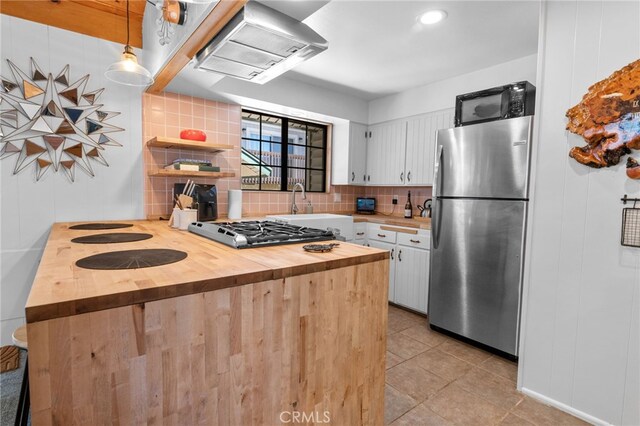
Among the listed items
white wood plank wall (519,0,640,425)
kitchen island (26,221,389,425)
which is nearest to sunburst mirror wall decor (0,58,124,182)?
kitchen island (26,221,389,425)

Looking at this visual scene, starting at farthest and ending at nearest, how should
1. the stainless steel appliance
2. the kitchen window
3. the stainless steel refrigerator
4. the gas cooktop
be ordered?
1. the kitchen window
2. the stainless steel appliance
3. the stainless steel refrigerator
4. the gas cooktop

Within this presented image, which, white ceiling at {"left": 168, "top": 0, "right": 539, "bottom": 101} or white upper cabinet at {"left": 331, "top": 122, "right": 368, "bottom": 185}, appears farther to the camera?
white upper cabinet at {"left": 331, "top": 122, "right": 368, "bottom": 185}

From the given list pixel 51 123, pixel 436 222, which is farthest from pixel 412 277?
pixel 51 123

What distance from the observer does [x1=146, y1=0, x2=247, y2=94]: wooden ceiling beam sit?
1393 mm

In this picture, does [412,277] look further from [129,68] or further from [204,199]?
[129,68]

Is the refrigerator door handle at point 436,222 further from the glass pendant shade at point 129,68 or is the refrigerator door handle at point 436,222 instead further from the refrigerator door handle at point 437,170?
the glass pendant shade at point 129,68

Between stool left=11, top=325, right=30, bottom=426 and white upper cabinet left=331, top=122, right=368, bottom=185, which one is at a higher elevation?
white upper cabinet left=331, top=122, right=368, bottom=185

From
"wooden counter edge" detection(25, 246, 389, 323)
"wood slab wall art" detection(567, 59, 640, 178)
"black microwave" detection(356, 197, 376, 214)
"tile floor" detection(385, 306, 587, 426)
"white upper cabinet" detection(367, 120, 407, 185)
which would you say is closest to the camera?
"wooden counter edge" detection(25, 246, 389, 323)

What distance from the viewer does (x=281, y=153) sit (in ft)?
12.6

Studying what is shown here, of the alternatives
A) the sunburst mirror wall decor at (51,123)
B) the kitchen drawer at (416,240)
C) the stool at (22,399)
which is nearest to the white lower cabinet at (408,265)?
the kitchen drawer at (416,240)

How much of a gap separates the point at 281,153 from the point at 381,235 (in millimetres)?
1554

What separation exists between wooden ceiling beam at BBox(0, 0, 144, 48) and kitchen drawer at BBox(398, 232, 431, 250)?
116 inches

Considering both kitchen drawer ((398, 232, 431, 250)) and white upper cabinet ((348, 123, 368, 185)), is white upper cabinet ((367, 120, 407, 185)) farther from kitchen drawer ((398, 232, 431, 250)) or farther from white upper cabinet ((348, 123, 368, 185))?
kitchen drawer ((398, 232, 431, 250))

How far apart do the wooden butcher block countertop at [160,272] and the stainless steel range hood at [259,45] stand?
3.34 feet
